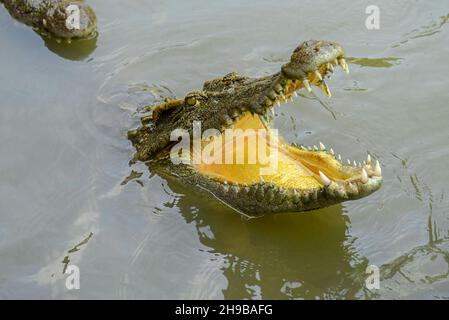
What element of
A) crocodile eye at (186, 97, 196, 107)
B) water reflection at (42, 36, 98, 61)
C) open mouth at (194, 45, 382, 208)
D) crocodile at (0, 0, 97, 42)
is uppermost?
crocodile at (0, 0, 97, 42)

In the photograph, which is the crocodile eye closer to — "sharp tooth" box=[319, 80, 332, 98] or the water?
the water

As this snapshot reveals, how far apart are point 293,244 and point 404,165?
1.37m

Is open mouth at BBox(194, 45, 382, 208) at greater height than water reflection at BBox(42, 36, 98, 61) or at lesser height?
lesser

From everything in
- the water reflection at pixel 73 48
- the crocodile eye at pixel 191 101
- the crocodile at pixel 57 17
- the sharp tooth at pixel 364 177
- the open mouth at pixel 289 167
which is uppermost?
the crocodile at pixel 57 17

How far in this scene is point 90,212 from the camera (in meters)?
5.34

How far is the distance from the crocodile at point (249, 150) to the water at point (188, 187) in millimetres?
243

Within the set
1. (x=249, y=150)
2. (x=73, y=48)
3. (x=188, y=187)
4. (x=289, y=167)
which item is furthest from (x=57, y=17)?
(x=289, y=167)

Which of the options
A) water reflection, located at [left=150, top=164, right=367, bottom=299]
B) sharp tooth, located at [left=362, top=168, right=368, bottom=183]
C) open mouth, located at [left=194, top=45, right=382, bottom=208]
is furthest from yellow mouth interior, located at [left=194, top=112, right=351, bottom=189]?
sharp tooth, located at [left=362, top=168, right=368, bottom=183]

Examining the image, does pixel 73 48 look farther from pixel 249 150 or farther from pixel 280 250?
pixel 280 250

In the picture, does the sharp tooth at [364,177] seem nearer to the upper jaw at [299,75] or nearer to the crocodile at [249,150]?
the crocodile at [249,150]

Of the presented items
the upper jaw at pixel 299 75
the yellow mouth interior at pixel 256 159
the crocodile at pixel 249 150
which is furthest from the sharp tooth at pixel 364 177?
the upper jaw at pixel 299 75

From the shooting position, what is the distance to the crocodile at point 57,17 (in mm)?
7754

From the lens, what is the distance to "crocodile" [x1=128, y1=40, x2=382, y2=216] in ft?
14.3
